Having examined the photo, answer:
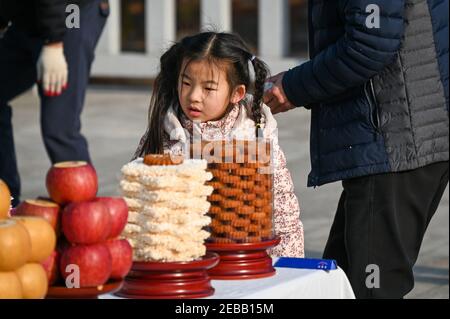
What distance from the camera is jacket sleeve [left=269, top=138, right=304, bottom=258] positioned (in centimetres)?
412

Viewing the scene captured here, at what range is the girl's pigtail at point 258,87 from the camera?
13.8 feet

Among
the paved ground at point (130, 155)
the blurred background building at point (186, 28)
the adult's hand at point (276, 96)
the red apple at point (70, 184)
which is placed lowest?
the paved ground at point (130, 155)

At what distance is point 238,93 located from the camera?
13.7 feet

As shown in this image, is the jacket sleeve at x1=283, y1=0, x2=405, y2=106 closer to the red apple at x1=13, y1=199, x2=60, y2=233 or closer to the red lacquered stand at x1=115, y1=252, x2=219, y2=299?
the red lacquered stand at x1=115, y1=252, x2=219, y2=299

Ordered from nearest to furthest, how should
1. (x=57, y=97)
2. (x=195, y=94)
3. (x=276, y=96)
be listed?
(x=195, y=94) < (x=276, y=96) < (x=57, y=97)

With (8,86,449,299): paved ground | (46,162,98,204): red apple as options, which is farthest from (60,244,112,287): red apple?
(8,86,449,299): paved ground

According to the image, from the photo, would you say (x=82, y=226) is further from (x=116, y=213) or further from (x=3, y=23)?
(x=3, y=23)

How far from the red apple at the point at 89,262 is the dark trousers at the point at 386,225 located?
1.63 m

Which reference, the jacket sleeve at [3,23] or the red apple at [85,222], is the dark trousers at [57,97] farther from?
the red apple at [85,222]

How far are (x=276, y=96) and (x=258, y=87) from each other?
126 mm

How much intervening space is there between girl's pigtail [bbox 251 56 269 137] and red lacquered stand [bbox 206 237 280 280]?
1.00 metres

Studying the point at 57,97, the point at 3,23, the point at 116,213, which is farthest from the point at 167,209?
the point at 57,97

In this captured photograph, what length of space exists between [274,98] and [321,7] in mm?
356

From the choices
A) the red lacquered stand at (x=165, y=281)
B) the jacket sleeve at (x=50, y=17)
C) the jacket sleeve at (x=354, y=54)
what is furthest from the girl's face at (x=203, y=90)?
the jacket sleeve at (x=50, y=17)
